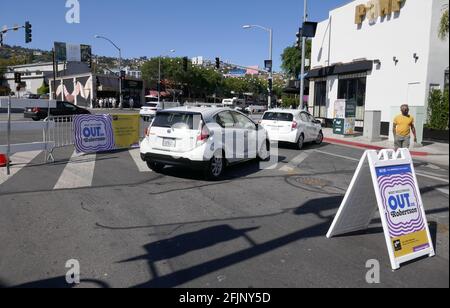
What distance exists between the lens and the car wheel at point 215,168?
8.59m

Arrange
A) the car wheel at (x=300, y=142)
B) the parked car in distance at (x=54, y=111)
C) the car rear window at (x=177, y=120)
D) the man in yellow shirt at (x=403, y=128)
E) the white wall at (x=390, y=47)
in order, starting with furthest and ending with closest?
the parked car in distance at (x=54, y=111) < the white wall at (x=390, y=47) < the car wheel at (x=300, y=142) < the man in yellow shirt at (x=403, y=128) < the car rear window at (x=177, y=120)

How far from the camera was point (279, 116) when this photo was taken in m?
15.3

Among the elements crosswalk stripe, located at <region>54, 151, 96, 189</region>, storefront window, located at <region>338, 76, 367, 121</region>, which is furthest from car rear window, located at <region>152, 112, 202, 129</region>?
storefront window, located at <region>338, 76, 367, 121</region>

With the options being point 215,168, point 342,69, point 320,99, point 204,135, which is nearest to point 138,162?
point 215,168

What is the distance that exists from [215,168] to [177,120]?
1325mm

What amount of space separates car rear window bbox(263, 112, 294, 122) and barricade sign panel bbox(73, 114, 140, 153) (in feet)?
16.2

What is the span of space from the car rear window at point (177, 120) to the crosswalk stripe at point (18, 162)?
10.8 feet

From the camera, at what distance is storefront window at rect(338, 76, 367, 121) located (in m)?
24.9

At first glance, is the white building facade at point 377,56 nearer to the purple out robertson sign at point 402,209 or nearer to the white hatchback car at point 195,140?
the white hatchback car at point 195,140

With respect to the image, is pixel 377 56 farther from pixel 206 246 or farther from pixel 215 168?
pixel 206 246

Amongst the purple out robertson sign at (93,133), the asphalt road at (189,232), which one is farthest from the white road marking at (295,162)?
the purple out robertson sign at (93,133)

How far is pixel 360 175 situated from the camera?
188 inches
